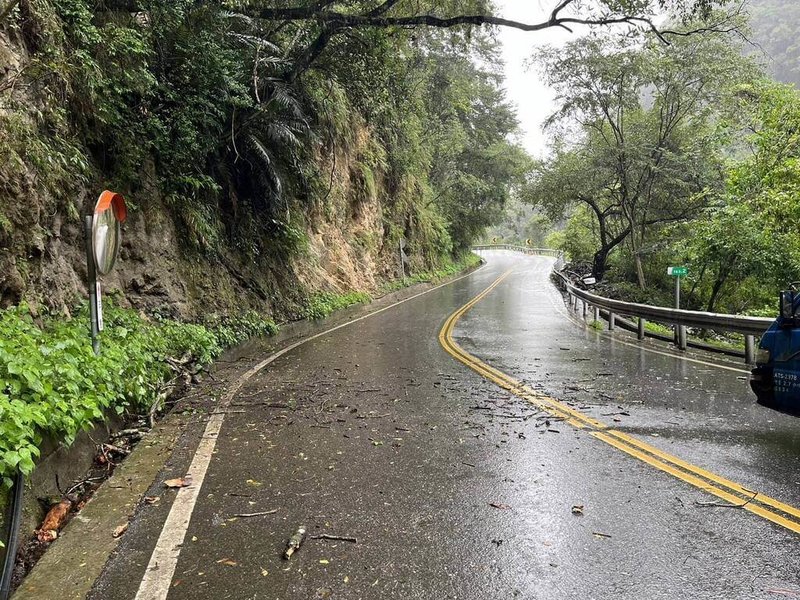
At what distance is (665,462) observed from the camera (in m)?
4.96

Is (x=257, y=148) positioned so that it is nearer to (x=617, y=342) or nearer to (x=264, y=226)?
(x=264, y=226)

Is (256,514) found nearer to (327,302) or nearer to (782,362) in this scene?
(782,362)

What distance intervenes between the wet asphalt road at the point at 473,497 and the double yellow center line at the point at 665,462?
5.6 inches

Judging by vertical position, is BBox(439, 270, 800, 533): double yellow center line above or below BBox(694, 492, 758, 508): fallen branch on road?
below

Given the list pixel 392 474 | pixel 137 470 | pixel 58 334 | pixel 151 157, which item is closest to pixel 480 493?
pixel 392 474

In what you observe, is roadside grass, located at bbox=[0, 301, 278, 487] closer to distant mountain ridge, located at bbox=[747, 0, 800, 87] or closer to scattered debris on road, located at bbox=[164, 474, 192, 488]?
scattered debris on road, located at bbox=[164, 474, 192, 488]

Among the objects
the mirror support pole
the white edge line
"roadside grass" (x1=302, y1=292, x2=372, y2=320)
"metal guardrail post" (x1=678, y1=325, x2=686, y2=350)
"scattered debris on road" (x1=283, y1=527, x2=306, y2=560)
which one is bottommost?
"metal guardrail post" (x1=678, y1=325, x2=686, y2=350)

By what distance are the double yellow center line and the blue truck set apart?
3.94 ft

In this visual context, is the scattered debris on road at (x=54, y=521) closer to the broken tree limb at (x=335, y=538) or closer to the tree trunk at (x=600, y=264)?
the broken tree limb at (x=335, y=538)

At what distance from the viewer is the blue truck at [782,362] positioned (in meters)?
5.05

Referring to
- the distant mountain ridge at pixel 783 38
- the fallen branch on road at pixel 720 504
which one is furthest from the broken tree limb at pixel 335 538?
the distant mountain ridge at pixel 783 38

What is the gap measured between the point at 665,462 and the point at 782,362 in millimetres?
1544

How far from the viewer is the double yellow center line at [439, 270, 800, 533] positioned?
3957 millimetres

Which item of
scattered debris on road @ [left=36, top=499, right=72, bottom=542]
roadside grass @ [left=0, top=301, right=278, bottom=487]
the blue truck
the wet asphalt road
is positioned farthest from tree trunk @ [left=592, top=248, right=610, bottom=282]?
scattered debris on road @ [left=36, top=499, right=72, bottom=542]
